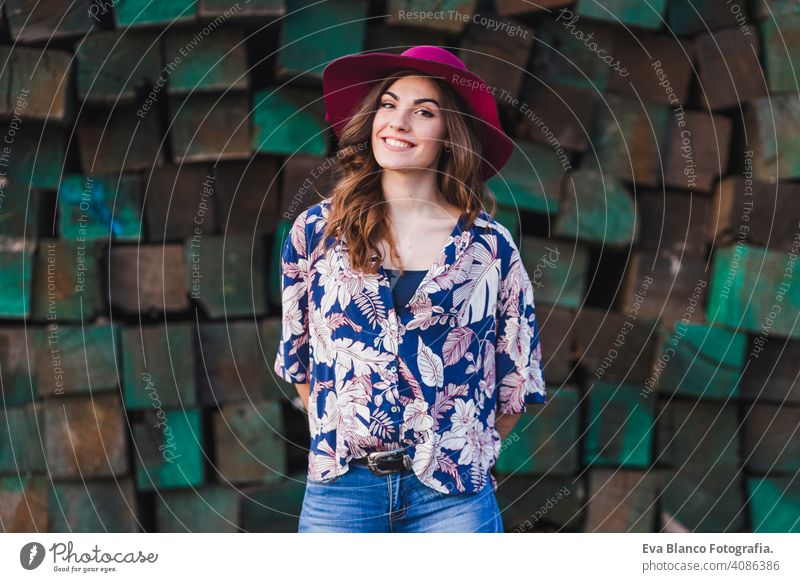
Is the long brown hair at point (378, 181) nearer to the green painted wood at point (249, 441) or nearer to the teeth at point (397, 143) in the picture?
the teeth at point (397, 143)

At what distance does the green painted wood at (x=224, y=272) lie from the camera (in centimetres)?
173

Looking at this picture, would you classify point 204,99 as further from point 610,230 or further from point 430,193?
point 610,230

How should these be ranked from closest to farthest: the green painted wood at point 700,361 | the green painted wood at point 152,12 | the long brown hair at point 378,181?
1. the long brown hair at point 378,181
2. the green painted wood at point 152,12
3. the green painted wood at point 700,361

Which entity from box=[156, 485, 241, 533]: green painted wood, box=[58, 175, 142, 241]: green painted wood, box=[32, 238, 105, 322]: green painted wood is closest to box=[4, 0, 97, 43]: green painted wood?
box=[58, 175, 142, 241]: green painted wood

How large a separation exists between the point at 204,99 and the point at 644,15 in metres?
0.88

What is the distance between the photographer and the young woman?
4.44ft

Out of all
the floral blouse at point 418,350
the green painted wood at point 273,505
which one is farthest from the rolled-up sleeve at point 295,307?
the green painted wood at point 273,505

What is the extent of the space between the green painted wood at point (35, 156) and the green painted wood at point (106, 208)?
0.05 m

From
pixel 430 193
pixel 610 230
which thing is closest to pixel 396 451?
pixel 430 193

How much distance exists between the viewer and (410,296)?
1388mm

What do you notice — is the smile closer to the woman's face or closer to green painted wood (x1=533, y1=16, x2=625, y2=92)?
the woman's face

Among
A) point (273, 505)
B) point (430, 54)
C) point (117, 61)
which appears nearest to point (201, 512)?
point (273, 505)

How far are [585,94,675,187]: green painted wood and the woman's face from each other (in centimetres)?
47
